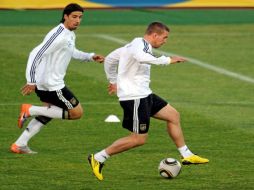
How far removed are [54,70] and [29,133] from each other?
93 centimetres

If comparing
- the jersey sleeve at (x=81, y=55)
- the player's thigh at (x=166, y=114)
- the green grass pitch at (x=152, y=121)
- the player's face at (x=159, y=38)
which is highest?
the player's face at (x=159, y=38)

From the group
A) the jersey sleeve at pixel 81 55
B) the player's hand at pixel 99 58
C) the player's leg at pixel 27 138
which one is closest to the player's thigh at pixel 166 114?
the player's hand at pixel 99 58

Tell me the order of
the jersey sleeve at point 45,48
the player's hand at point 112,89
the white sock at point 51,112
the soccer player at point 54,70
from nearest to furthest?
the player's hand at point 112,89 < the jersey sleeve at point 45,48 < the soccer player at point 54,70 < the white sock at point 51,112

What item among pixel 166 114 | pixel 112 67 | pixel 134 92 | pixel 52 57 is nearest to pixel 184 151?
pixel 166 114

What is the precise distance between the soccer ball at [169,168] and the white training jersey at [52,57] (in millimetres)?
2421

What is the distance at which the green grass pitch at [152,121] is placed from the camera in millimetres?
14492

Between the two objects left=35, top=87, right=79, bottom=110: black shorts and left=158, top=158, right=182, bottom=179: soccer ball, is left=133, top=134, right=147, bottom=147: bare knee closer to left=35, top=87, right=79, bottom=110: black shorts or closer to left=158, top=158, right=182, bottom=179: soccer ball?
left=158, top=158, right=182, bottom=179: soccer ball

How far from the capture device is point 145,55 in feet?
46.7

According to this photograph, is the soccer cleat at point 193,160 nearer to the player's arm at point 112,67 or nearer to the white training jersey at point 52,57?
the player's arm at point 112,67

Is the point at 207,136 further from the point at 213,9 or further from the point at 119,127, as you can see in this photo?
the point at 213,9

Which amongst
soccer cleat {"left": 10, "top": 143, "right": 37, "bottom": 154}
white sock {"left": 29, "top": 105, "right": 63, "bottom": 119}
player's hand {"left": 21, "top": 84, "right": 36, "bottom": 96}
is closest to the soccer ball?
player's hand {"left": 21, "top": 84, "right": 36, "bottom": 96}

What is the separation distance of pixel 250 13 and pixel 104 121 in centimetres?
1581

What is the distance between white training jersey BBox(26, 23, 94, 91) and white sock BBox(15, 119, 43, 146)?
19.9 inches

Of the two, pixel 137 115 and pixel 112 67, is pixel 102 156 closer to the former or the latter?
pixel 137 115
